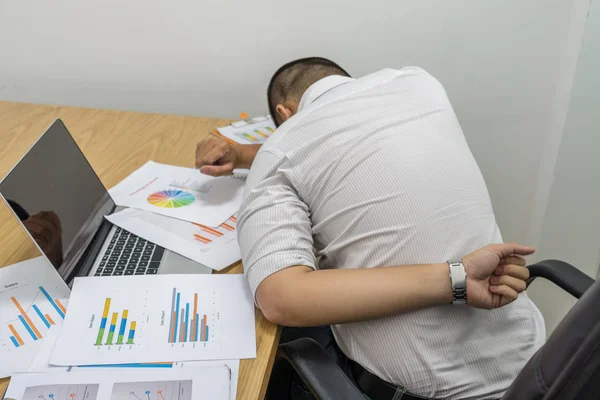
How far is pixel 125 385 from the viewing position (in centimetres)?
69

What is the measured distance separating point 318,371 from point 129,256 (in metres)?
0.43

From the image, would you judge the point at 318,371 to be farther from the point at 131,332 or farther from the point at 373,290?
the point at 131,332

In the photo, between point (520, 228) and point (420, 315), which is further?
point (520, 228)

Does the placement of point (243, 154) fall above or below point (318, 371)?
above

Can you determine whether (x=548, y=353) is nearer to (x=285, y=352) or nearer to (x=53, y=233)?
(x=285, y=352)

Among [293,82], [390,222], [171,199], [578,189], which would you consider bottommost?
[578,189]

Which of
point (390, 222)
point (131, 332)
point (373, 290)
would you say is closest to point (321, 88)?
point (390, 222)

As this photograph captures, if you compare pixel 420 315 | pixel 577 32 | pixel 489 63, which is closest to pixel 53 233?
pixel 420 315

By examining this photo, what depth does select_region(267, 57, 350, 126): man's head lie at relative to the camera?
1177 millimetres

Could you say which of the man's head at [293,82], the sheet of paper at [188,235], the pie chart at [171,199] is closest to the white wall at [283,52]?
the man's head at [293,82]

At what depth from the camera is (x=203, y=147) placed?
1.27 metres

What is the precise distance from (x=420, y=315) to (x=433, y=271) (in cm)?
8

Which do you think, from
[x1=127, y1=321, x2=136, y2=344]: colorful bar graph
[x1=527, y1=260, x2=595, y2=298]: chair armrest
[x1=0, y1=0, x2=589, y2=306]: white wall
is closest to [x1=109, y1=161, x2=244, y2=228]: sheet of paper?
[x1=127, y1=321, x2=136, y2=344]: colorful bar graph

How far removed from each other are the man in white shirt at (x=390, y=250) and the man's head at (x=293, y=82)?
25 cm
